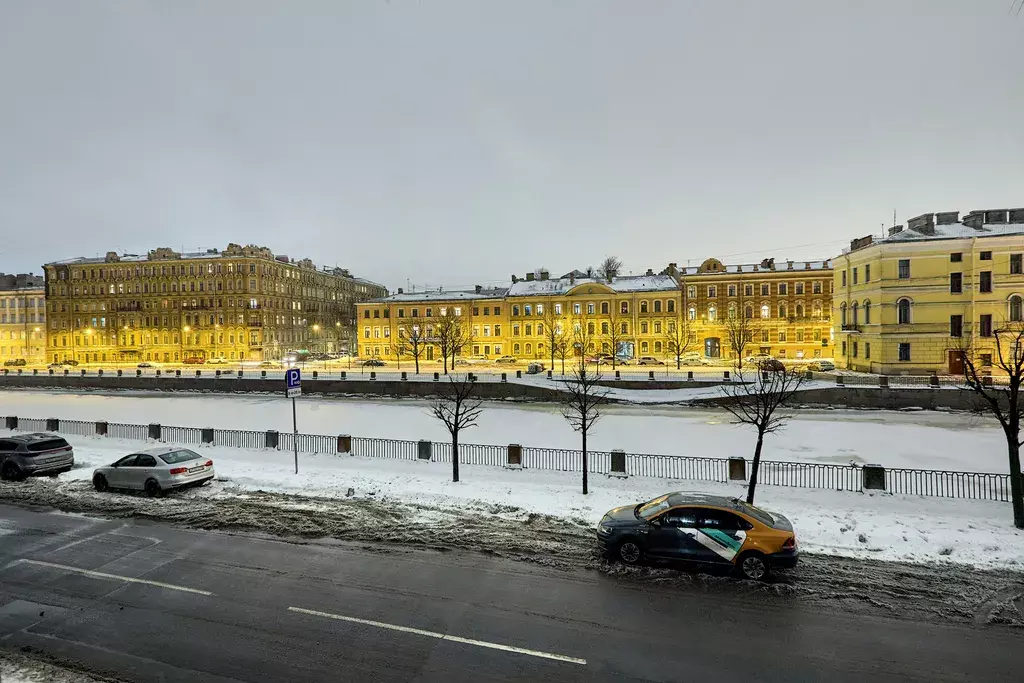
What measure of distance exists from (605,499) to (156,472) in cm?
1312

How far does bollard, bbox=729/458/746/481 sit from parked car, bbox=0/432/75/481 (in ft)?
74.9

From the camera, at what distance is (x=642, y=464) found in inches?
822

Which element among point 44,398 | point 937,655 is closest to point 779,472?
point 937,655

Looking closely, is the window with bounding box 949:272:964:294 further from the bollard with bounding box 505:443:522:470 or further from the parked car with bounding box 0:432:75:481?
the parked car with bounding box 0:432:75:481

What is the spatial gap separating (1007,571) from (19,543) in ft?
67.6

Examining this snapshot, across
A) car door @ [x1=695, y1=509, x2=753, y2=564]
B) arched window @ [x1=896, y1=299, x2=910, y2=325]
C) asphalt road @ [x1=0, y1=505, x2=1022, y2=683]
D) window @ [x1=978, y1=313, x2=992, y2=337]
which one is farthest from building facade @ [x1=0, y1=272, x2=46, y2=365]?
window @ [x1=978, y1=313, x2=992, y2=337]

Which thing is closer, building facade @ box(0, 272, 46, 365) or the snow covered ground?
the snow covered ground

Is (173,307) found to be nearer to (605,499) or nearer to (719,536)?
(605,499)

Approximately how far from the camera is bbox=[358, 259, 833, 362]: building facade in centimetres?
6181

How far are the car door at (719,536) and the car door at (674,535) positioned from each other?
0.42ft

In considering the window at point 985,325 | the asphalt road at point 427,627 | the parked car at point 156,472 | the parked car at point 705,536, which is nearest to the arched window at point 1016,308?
the window at point 985,325

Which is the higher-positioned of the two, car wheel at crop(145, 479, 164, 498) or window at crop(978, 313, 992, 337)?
window at crop(978, 313, 992, 337)

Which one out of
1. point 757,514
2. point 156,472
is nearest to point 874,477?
point 757,514

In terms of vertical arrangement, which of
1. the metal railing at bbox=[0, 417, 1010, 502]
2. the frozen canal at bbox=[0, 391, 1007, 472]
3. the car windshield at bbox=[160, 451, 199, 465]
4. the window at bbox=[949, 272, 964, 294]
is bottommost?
the frozen canal at bbox=[0, 391, 1007, 472]
